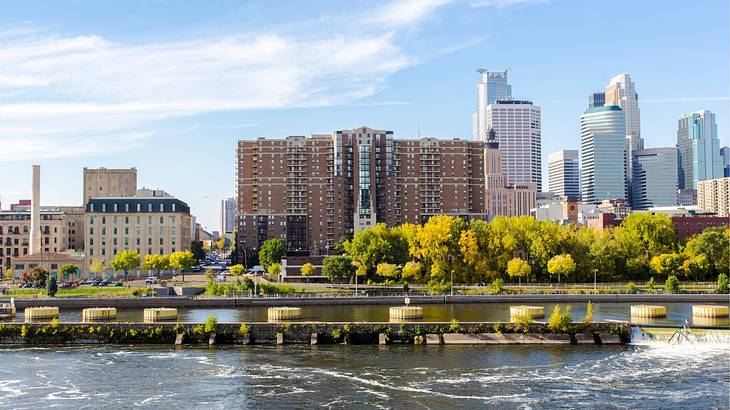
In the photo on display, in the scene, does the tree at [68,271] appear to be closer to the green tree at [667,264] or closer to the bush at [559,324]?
the bush at [559,324]

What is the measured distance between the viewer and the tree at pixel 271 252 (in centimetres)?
17888

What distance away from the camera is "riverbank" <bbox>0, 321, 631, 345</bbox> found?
72688 mm

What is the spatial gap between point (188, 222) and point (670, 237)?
10716 centimetres

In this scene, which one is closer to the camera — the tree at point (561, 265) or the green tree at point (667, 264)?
the tree at point (561, 265)

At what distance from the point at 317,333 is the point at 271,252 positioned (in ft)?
351

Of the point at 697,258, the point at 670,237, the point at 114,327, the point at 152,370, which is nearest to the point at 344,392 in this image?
the point at 152,370

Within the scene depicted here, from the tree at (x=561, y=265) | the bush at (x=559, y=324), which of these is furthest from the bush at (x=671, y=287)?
the bush at (x=559, y=324)

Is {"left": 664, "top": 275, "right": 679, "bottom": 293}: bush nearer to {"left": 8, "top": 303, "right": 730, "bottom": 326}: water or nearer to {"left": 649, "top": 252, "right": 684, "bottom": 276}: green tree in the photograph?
{"left": 8, "top": 303, "right": 730, "bottom": 326}: water

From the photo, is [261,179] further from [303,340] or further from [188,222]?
[303,340]

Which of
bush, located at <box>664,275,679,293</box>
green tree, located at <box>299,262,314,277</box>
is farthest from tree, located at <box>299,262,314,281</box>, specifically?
bush, located at <box>664,275,679,293</box>

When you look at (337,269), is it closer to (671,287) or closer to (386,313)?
(386,313)

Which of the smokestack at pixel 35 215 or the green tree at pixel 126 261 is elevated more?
the smokestack at pixel 35 215

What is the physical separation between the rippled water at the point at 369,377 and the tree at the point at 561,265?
64.7 m

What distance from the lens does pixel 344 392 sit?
5331 centimetres
